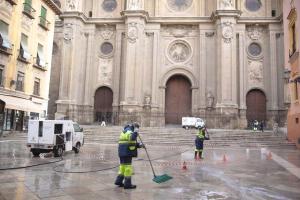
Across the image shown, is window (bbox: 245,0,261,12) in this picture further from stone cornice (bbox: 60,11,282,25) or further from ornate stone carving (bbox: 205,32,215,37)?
ornate stone carving (bbox: 205,32,215,37)

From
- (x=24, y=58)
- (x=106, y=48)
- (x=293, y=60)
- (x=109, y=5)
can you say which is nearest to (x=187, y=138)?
(x=293, y=60)

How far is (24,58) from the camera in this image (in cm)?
2484

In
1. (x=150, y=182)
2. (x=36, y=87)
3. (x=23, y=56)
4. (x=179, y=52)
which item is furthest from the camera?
(x=179, y=52)

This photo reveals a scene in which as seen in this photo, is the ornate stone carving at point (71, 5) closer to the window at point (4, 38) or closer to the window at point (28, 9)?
the window at point (28, 9)

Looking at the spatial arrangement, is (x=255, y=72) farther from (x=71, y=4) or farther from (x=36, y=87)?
(x=36, y=87)

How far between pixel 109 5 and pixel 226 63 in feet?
50.2

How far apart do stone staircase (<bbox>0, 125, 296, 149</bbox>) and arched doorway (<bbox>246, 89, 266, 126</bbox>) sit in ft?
32.7

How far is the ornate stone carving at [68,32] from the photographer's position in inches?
1383

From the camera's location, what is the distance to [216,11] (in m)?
34.0

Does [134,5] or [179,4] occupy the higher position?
[179,4]

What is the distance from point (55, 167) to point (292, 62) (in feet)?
48.7

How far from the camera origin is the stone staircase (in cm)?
2248

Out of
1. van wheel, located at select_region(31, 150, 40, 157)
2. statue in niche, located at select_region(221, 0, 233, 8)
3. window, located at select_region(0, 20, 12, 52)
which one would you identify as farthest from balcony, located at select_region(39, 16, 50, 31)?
statue in niche, located at select_region(221, 0, 233, 8)

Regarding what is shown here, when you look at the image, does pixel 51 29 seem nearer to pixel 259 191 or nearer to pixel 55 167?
pixel 55 167
